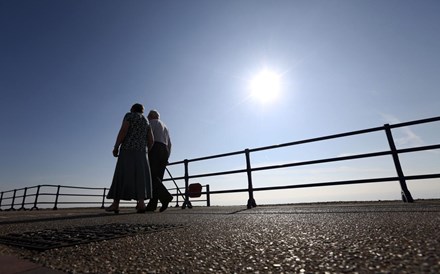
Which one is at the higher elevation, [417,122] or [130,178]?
[417,122]

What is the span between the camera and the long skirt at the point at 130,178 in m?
3.60

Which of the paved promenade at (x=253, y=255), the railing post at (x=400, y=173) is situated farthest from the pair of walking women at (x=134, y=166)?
the railing post at (x=400, y=173)

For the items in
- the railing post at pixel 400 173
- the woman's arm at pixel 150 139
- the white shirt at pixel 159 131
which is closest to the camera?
the railing post at pixel 400 173

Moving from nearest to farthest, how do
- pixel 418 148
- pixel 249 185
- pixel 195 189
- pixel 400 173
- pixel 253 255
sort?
pixel 253 255 < pixel 418 148 < pixel 400 173 < pixel 249 185 < pixel 195 189

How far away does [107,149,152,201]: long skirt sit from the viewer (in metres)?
3.60

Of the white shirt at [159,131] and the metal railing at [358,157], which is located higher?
the white shirt at [159,131]

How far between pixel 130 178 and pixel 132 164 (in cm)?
22

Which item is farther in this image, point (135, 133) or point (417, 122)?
point (135, 133)

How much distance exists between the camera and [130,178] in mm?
3660

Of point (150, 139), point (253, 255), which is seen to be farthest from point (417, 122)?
point (150, 139)

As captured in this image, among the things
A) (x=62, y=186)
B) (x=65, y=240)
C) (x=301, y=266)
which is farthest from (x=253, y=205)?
(x=62, y=186)

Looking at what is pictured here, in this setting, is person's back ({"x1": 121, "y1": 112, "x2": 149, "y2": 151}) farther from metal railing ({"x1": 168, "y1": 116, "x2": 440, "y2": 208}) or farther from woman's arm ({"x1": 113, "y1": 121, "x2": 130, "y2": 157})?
metal railing ({"x1": 168, "y1": 116, "x2": 440, "y2": 208})

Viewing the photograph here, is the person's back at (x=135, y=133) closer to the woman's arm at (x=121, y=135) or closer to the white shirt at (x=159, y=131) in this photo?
the woman's arm at (x=121, y=135)

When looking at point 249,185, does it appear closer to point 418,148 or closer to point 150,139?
point 150,139
